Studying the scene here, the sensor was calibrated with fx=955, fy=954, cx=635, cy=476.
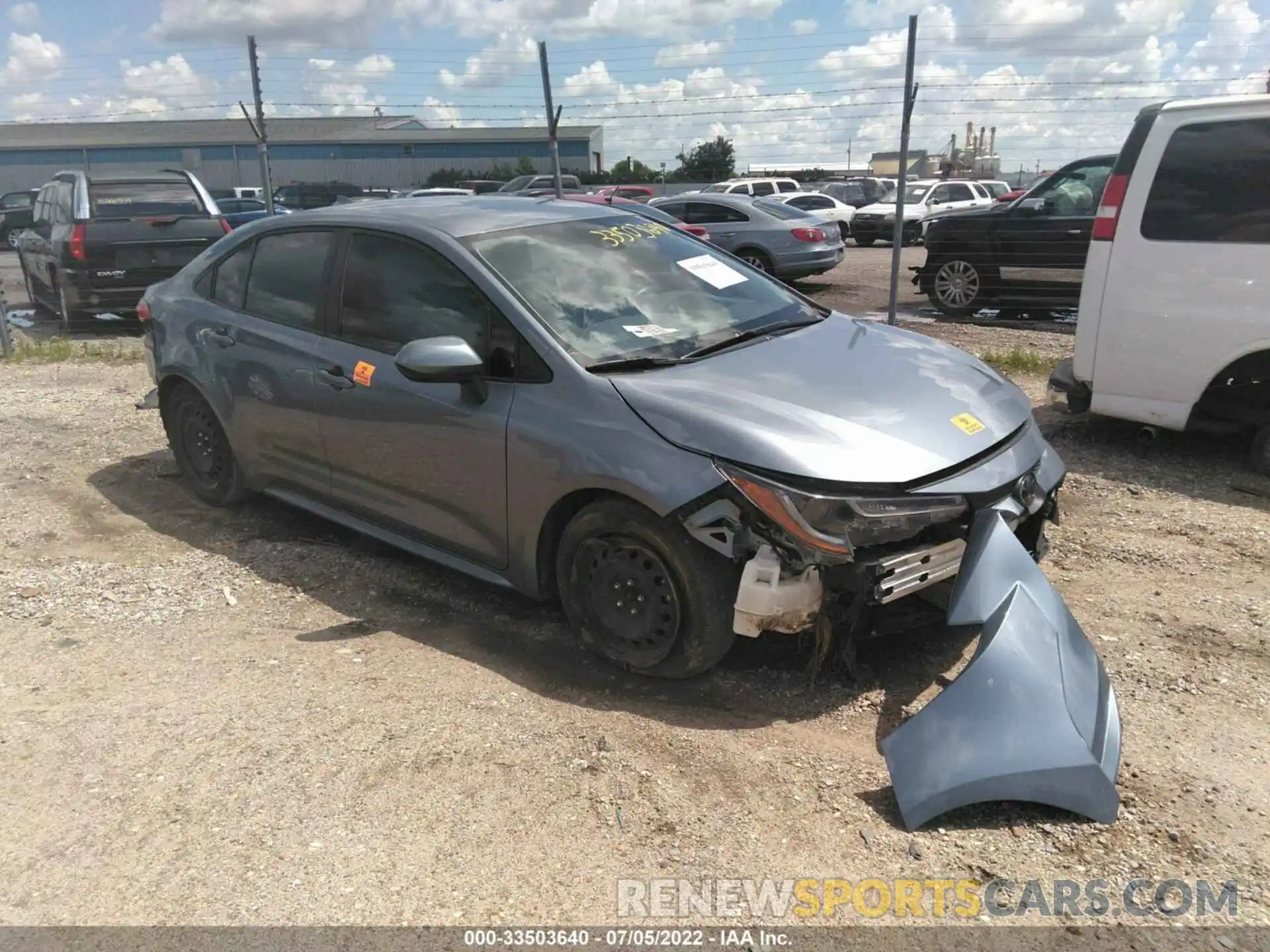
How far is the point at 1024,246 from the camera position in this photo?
10.7 m

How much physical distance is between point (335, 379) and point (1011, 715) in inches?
122

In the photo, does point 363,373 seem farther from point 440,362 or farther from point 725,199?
point 725,199

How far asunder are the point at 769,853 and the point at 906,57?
22.0ft

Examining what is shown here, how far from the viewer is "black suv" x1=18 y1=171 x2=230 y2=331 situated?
10.4 m

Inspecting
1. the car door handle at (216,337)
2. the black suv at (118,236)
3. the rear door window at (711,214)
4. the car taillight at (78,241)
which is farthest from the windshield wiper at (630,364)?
the rear door window at (711,214)

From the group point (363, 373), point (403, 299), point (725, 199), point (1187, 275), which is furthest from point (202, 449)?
point (725, 199)

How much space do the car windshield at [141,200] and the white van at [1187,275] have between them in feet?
32.1

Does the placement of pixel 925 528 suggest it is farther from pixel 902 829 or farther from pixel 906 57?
pixel 906 57

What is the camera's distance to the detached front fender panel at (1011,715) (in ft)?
8.70

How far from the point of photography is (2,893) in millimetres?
2545

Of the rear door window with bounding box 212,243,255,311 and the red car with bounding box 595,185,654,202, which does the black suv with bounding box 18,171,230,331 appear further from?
the red car with bounding box 595,185,654,202

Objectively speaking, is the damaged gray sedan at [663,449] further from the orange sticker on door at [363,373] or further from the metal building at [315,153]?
the metal building at [315,153]

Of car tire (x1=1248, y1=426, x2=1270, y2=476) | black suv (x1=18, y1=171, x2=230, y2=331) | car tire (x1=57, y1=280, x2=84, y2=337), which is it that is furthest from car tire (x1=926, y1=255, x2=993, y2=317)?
car tire (x1=57, y1=280, x2=84, y2=337)

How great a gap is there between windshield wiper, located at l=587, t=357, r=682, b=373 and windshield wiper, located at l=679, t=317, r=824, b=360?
3.6 inches
